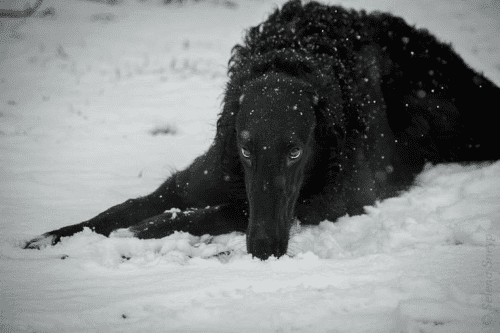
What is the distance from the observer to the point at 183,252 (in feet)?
9.32

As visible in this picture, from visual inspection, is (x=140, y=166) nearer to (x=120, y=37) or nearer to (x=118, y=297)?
(x=118, y=297)

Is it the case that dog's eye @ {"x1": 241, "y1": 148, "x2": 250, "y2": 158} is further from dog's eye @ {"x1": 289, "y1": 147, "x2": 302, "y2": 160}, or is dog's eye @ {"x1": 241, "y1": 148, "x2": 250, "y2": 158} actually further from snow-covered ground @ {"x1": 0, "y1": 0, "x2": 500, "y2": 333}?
snow-covered ground @ {"x1": 0, "y1": 0, "x2": 500, "y2": 333}

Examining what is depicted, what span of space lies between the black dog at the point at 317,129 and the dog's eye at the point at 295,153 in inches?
0.5

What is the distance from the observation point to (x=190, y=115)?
258 inches

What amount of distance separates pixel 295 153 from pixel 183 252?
929mm

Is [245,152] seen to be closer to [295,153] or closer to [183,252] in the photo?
[295,153]

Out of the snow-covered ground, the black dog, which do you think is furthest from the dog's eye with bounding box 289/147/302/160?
the snow-covered ground

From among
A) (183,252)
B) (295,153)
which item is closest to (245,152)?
(295,153)

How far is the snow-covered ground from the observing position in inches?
74.4

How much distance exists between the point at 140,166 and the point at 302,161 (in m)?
2.35

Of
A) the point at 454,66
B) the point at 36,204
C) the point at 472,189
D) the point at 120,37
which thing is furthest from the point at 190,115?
the point at 120,37

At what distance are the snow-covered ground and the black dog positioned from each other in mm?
213

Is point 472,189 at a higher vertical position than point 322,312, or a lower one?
higher

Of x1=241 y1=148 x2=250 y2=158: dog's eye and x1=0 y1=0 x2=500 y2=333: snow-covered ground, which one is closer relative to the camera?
x1=0 y1=0 x2=500 y2=333: snow-covered ground
